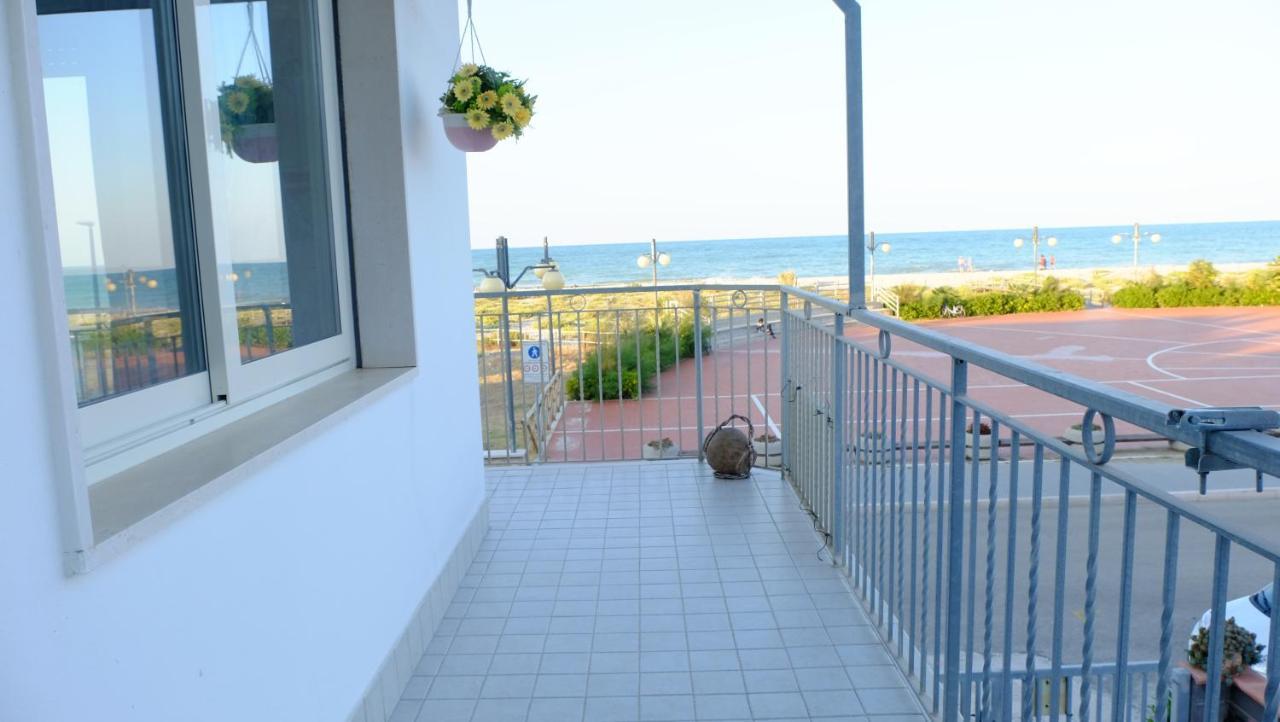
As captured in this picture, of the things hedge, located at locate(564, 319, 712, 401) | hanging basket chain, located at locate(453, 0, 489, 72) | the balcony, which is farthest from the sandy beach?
hanging basket chain, located at locate(453, 0, 489, 72)

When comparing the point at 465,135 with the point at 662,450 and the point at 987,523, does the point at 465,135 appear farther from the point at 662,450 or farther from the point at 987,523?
the point at 662,450

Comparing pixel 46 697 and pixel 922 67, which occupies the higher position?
pixel 922 67

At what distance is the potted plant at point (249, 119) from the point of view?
2.03 meters

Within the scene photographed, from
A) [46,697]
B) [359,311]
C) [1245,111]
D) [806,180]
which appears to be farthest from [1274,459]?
[1245,111]

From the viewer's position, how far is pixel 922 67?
40.0 metres

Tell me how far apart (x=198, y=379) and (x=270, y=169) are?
0.74 meters

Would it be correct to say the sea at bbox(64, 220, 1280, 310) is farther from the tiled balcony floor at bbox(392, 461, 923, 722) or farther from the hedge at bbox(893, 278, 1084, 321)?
the tiled balcony floor at bbox(392, 461, 923, 722)

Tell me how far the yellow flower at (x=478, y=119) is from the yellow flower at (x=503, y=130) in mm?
34

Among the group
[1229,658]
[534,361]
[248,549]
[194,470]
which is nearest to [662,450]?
[534,361]

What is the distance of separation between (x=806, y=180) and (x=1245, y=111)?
22.1 m

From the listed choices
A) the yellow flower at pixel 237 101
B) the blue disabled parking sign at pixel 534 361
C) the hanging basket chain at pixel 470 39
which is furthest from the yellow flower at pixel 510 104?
the blue disabled parking sign at pixel 534 361

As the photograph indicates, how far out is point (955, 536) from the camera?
2.05 meters

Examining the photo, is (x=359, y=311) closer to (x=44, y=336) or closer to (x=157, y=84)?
(x=157, y=84)

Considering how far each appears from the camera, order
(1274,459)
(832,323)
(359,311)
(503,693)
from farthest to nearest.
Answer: (832,323) → (359,311) → (503,693) → (1274,459)
